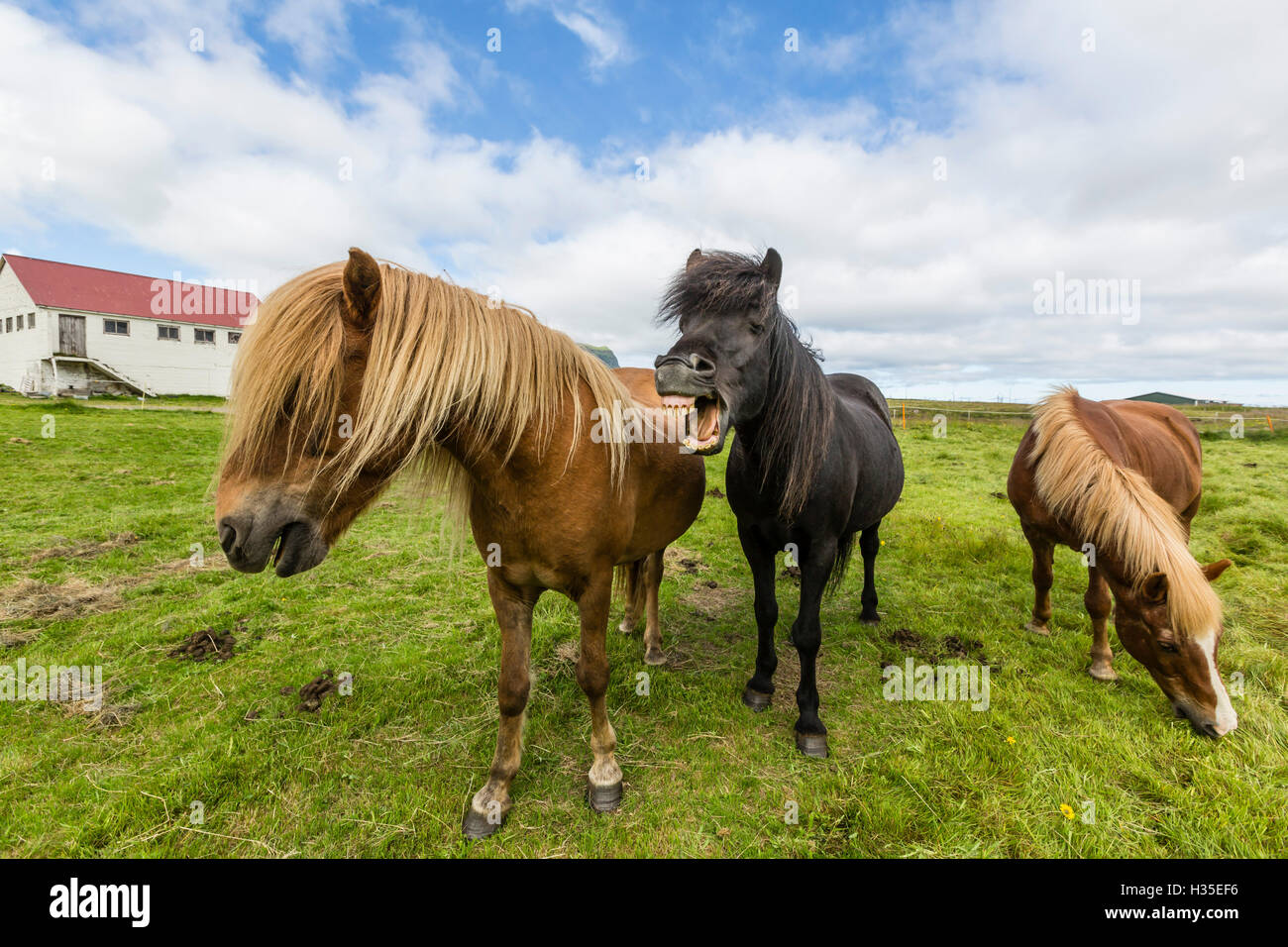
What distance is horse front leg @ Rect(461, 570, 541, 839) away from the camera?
105 inches

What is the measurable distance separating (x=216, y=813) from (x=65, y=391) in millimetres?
38638

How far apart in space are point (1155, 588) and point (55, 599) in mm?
9126

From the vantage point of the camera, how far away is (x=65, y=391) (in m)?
27.0

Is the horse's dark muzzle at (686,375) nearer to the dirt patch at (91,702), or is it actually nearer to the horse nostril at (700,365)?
the horse nostril at (700,365)

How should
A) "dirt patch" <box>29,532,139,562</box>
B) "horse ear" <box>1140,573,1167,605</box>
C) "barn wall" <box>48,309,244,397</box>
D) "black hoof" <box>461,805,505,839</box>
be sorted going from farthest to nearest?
"barn wall" <box>48,309,244,397</box>, "dirt patch" <box>29,532,139,562</box>, "horse ear" <box>1140,573,1167,605</box>, "black hoof" <box>461,805,505,839</box>

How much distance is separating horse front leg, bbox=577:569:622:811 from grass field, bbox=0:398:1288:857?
122 mm

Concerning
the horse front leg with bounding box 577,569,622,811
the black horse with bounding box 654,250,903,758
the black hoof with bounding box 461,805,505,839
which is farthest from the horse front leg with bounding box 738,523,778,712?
the black hoof with bounding box 461,805,505,839

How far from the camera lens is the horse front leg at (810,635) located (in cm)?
326

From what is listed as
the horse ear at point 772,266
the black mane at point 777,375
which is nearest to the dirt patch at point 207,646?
the black mane at point 777,375

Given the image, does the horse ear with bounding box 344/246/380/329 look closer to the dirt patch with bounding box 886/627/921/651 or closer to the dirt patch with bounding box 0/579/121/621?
the dirt patch with bounding box 886/627/921/651

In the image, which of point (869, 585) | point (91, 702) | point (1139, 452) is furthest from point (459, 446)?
point (1139, 452)

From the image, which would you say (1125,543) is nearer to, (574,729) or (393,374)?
(574,729)
